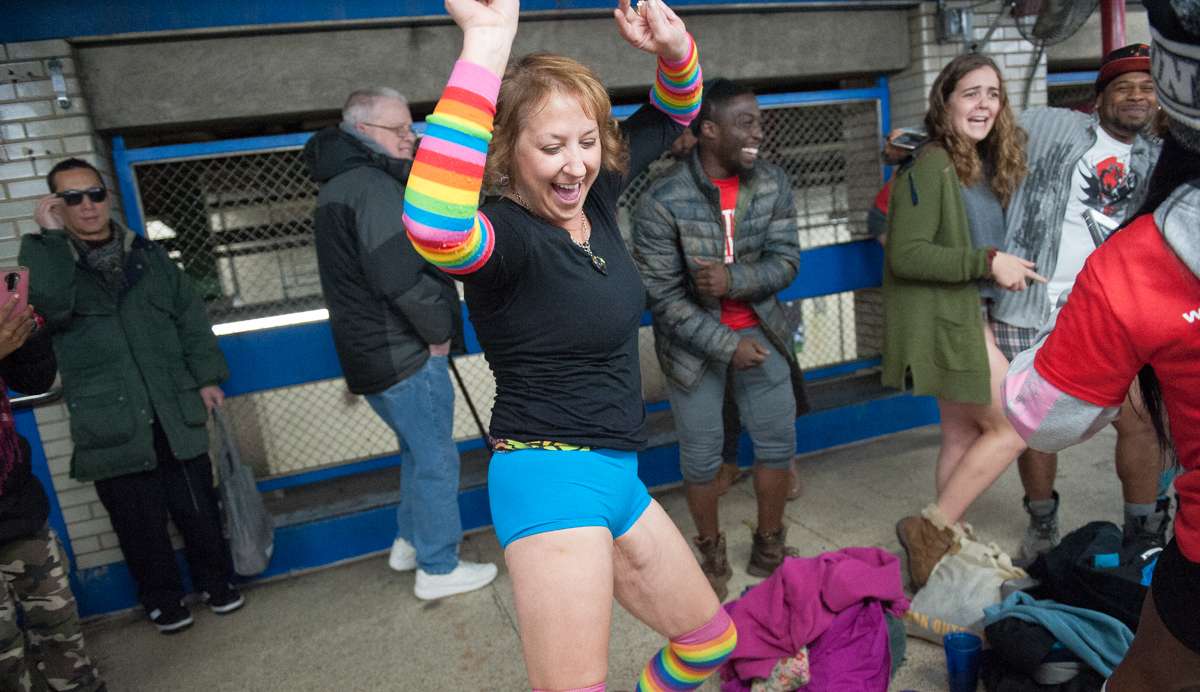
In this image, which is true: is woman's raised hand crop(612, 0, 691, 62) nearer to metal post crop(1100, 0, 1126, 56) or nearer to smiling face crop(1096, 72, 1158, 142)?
smiling face crop(1096, 72, 1158, 142)

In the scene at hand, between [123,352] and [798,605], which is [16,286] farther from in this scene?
[798,605]

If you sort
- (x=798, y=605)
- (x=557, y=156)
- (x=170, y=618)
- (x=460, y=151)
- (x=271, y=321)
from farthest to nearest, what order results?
(x=271, y=321) < (x=170, y=618) < (x=798, y=605) < (x=557, y=156) < (x=460, y=151)

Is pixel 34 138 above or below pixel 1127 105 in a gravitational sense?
above

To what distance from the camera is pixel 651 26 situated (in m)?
1.90

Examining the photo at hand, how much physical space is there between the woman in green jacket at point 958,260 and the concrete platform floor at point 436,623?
1.82 feet

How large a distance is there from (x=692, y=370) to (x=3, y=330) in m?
2.11

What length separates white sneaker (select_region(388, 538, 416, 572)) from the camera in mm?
3553

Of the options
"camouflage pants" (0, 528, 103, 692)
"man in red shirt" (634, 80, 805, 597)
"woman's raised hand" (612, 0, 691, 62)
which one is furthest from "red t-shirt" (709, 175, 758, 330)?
"camouflage pants" (0, 528, 103, 692)

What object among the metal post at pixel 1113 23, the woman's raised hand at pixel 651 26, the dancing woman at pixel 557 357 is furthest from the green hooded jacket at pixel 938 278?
the dancing woman at pixel 557 357

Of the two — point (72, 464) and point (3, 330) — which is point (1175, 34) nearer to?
point (3, 330)

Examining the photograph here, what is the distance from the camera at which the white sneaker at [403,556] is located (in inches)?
140

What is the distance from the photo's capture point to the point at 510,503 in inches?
64.4

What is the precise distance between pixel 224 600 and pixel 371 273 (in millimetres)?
1594

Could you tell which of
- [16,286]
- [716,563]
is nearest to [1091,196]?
[716,563]
